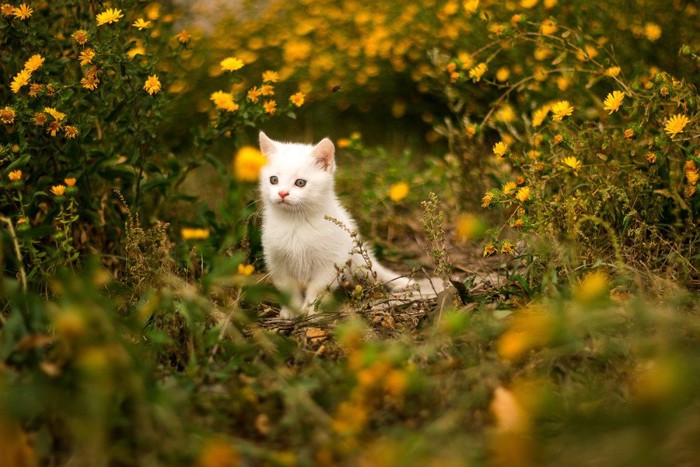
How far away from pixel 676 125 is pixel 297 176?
4.54 feet

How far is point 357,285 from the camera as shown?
2.30 metres

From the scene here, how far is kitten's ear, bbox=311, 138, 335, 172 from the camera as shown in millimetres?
2756

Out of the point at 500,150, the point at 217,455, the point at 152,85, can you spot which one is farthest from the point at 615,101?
the point at 217,455

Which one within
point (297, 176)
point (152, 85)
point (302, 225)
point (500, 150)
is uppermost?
point (152, 85)

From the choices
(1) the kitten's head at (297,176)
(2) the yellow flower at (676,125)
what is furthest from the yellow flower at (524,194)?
(1) the kitten's head at (297,176)

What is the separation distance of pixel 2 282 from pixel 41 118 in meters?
1.12

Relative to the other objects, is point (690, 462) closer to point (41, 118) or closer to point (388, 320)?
point (388, 320)

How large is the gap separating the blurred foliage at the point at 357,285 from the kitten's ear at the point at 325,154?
0.31 m

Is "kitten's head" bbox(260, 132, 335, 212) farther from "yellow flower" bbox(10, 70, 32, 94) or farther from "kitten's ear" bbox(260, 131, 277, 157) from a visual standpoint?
"yellow flower" bbox(10, 70, 32, 94)

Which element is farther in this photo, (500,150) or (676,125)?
(500,150)

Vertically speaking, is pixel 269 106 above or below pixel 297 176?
above

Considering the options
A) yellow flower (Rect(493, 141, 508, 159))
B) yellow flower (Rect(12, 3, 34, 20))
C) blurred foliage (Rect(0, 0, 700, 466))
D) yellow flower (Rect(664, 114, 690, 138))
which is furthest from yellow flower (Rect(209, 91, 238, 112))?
yellow flower (Rect(664, 114, 690, 138))

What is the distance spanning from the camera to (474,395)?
1.40 m

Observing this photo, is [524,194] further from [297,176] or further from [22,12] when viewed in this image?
[22,12]
